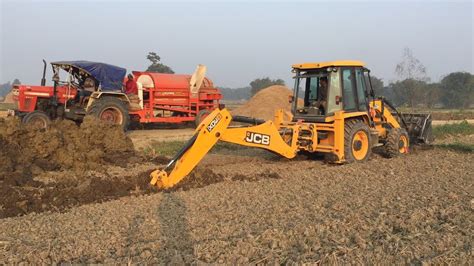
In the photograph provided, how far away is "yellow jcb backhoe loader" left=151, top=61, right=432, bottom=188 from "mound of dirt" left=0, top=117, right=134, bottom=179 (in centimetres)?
325

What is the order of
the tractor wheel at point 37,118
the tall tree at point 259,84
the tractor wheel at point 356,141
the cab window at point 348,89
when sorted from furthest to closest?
the tall tree at point 259,84
the tractor wheel at point 37,118
the cab window at point 348,89
the tractor wheel at point 356,141

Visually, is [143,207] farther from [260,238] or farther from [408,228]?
[408,228]

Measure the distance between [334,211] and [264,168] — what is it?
12.7ft

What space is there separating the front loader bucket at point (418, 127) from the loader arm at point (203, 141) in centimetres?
529

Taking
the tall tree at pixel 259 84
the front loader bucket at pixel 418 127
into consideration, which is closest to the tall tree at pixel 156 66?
the tall tree at pixel 259 84

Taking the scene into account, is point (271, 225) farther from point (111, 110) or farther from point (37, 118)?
point (37, 118)

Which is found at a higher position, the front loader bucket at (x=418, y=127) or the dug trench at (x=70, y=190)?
the front loader bucket at (x=418, y=127)

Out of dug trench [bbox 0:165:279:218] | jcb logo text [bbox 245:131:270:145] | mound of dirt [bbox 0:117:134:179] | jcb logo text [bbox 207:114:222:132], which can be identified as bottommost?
dug trench [bbox 0:165:279:218]

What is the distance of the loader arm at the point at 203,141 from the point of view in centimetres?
702

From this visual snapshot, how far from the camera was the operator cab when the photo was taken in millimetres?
9516

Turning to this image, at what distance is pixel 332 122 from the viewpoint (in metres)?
9.51

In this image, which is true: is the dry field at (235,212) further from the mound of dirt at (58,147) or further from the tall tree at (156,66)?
the tall tree at (156,66)

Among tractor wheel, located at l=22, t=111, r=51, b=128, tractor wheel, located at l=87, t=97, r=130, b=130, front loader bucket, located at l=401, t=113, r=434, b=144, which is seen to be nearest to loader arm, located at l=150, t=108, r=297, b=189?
front loader bucket, located at l=401, t=113, r=434, b=144

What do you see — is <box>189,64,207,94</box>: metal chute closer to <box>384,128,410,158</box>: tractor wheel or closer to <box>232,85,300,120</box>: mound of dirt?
<box>232,85,300,120</box>: mound of dirt
